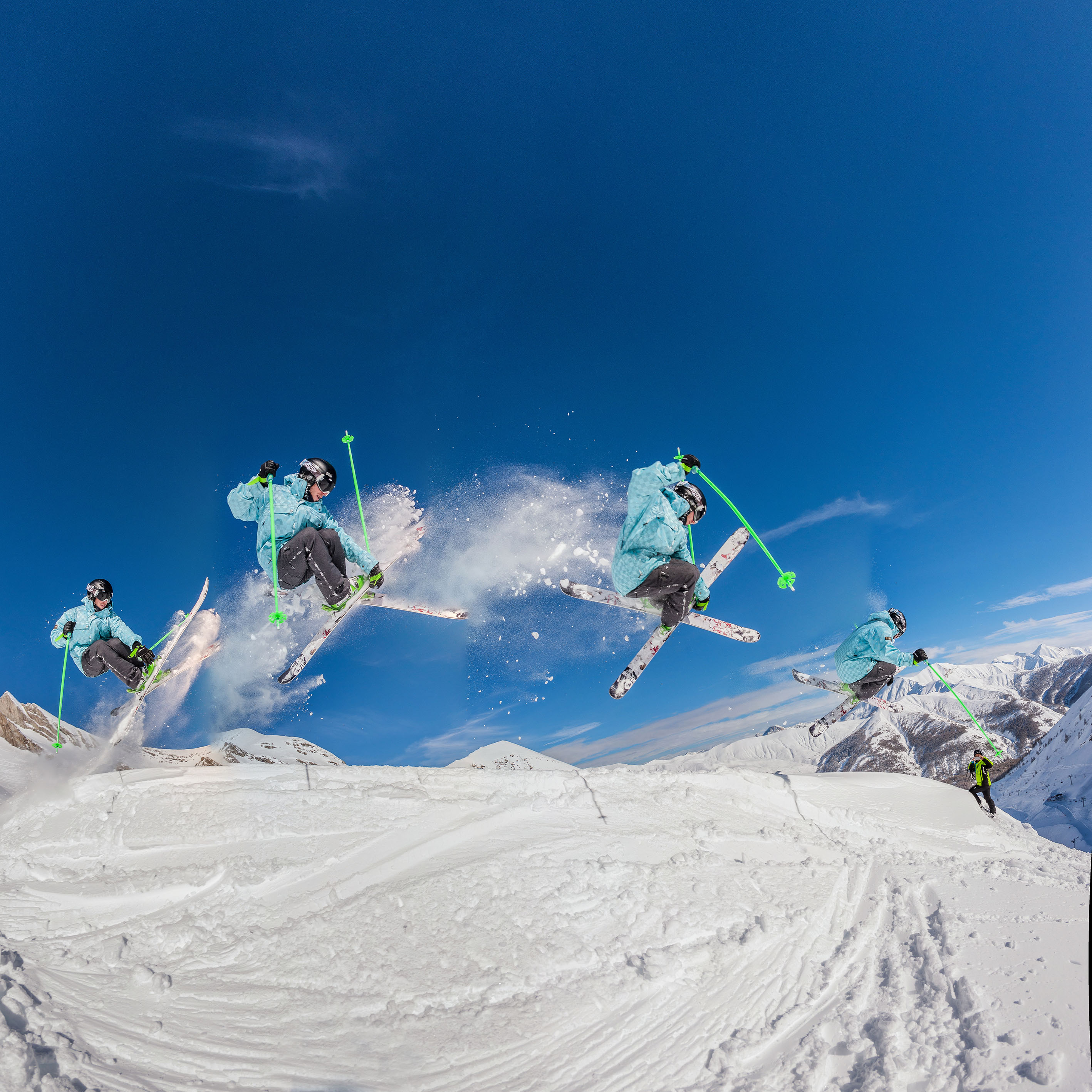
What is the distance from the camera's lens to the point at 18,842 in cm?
771

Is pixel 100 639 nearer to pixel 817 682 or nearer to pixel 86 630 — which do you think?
pixel 86 630

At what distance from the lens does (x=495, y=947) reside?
554 cm

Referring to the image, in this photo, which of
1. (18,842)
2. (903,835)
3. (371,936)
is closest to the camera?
(371,936)

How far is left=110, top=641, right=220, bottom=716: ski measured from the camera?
36.8ft

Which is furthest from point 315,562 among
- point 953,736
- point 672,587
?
point 953,736

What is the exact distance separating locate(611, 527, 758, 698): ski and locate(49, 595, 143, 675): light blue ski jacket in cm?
949

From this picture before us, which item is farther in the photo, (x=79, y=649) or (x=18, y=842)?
(x=79, y=649)

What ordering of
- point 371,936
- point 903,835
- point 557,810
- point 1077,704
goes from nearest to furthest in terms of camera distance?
point 371,936, point 557,810, point 903,835, point 1077,704

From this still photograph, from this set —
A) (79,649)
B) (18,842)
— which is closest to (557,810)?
(18,842)

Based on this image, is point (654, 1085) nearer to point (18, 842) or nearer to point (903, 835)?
point (18, 842)

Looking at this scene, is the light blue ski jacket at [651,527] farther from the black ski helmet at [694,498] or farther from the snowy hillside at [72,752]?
the snowy hillside at [72,752]

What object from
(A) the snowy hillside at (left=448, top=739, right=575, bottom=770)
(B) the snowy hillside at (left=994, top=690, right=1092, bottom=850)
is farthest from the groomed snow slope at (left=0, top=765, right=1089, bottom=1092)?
(B) the snowy hillside at (left=994, top=690, right=1092, bottom=850)

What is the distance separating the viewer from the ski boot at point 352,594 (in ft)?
33.2

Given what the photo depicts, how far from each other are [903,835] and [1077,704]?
55.0 metres
